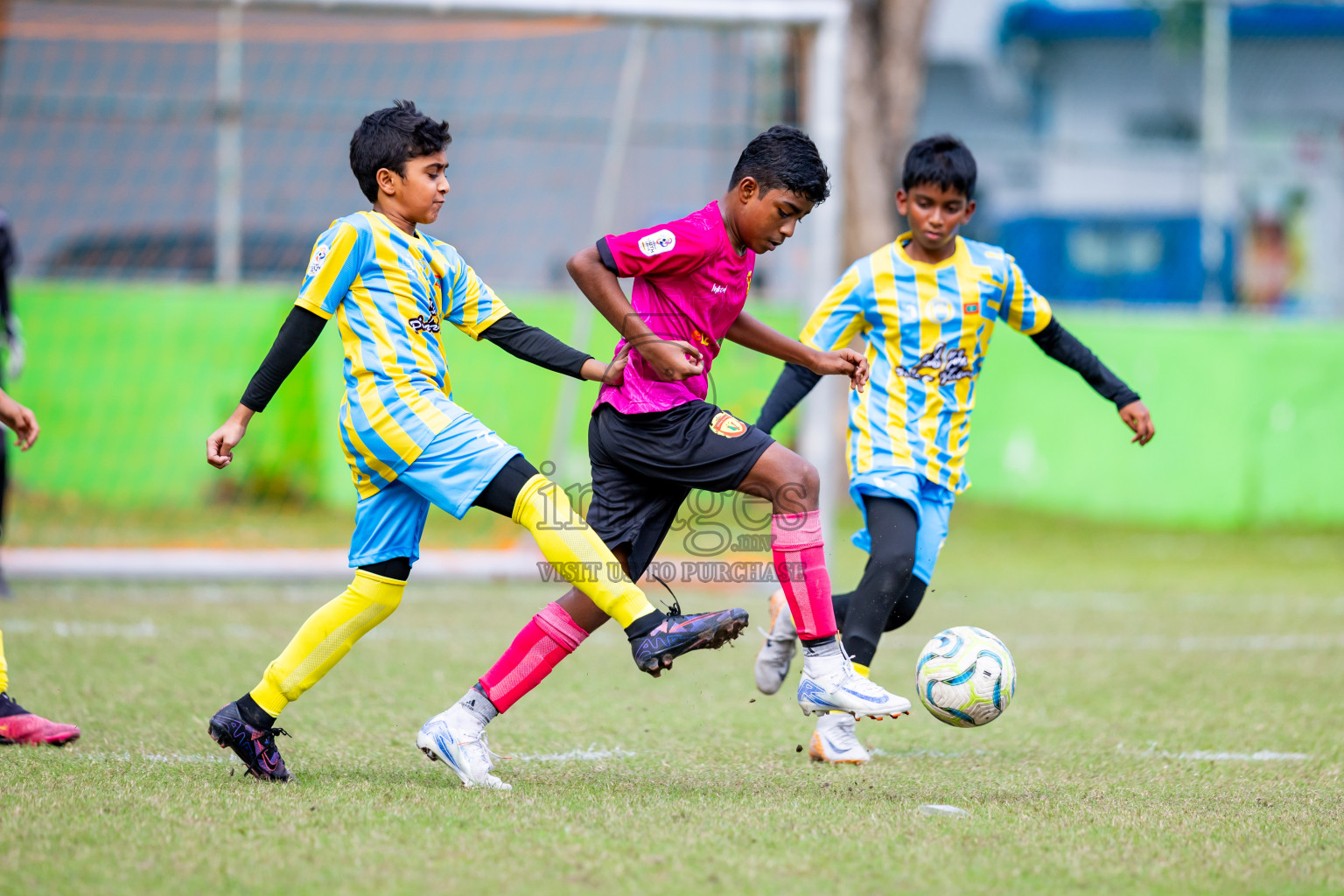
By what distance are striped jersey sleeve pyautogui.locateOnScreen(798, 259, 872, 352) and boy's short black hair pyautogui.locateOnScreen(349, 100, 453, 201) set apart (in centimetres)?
137

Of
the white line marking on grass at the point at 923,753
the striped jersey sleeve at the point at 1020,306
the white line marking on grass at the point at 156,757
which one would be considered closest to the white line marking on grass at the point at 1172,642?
the white line marking on grass at the point at 923,753

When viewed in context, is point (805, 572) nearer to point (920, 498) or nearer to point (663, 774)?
point (663, 774)

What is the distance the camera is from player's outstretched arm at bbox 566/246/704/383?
3389 mm

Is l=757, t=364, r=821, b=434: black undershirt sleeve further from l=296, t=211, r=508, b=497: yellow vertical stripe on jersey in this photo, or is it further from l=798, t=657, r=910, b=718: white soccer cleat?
l=296, t=211, r=508, b=497: yellow vertical stripe on jersey

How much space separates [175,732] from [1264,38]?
15.3m

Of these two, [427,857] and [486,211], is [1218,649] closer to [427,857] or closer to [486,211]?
[427,857]

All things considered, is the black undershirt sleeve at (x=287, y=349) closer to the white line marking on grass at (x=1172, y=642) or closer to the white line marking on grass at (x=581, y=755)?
the white line marking on grass at (x=581, y=755)

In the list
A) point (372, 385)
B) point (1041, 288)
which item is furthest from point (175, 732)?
point (1041, 288)

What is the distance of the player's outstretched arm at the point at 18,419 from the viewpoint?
12.4 ft

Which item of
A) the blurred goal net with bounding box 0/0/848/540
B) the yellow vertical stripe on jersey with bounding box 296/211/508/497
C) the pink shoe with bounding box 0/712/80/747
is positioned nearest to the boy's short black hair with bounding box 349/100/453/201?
the yellow vertical stripe on jersey with bounding box 296/211/508/497

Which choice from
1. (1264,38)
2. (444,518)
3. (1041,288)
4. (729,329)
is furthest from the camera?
(1264,38)

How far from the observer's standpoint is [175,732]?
4156 millimetres

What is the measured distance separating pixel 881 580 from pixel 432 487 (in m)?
1.42

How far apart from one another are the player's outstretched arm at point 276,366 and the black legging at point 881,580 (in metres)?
1.76
